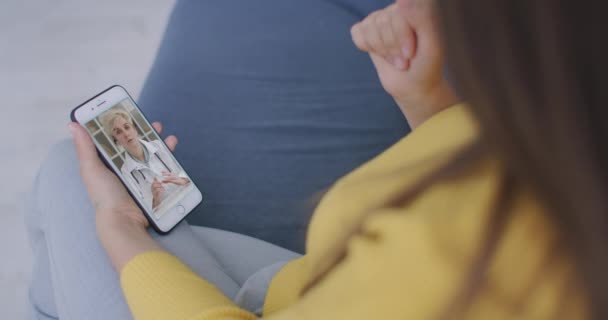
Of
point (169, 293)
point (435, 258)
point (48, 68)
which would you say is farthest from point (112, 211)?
point (48, 68)

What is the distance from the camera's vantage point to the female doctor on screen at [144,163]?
31.3 inches

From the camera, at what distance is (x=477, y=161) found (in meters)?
0.36

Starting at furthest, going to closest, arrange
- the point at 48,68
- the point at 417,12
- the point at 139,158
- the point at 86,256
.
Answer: the point at 48,68 → the point at 139,158 → the point at 86,256 → the point at 417,12

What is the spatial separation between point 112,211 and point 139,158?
12cm

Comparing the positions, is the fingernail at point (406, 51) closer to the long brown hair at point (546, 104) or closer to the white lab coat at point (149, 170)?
the long brown hair at point (546, 104)

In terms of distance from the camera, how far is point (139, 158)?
0.81 meters

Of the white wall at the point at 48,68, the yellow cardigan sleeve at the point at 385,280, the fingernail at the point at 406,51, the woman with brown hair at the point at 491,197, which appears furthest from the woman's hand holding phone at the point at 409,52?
the white wall at the point at 48,68

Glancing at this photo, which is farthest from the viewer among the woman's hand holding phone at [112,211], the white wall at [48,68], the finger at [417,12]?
the white wall at [48,68]

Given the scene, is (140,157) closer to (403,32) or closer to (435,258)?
(403,32)

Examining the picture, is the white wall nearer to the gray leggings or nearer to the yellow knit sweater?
the gray leggings

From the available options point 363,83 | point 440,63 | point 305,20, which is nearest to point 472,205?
point 440,63

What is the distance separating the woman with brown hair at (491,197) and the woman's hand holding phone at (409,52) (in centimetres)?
14

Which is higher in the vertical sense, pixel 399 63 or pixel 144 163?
pixel 399 63

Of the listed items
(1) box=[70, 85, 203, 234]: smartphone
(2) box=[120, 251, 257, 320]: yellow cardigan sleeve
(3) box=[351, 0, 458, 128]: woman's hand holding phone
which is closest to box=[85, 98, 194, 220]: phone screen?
(1) box=[70, 85, 203, 234]: smartphone
